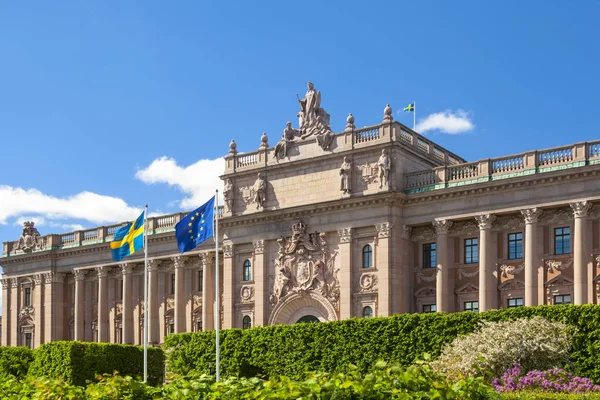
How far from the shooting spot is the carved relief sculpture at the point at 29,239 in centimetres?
8938

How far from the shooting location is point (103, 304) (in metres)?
81.4

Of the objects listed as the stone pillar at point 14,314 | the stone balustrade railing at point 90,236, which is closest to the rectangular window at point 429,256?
the stone balustrade railing at point 90,236

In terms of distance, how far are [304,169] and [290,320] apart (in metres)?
11.3

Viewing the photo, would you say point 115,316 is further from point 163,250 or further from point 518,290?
point 518,290

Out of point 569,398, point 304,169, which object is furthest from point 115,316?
point 569,398

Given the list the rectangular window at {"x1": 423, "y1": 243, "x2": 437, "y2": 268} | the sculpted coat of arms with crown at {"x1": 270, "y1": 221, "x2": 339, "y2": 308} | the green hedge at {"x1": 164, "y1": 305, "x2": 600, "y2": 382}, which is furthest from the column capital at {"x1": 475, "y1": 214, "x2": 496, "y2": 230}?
the sculpted coat of arms with crown at {"x1": 270, "y1": 221, "x2": 339, "y2": 308}

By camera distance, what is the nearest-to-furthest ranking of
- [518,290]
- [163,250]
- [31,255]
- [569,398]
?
[569,398] < [518,290] < [163,250] < [31,255]

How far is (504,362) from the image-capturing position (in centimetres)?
4078

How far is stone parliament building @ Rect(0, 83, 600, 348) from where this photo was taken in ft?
178

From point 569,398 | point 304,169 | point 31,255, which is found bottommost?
point 569,398

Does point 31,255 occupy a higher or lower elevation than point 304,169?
lower

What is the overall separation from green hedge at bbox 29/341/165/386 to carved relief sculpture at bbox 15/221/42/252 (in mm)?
33993

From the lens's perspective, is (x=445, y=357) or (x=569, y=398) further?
(x=445, y=357)

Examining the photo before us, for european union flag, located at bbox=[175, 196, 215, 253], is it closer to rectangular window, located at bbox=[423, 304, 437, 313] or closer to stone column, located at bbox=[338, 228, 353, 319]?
stone column, located at bbox=[338, 228, 353, 319]
